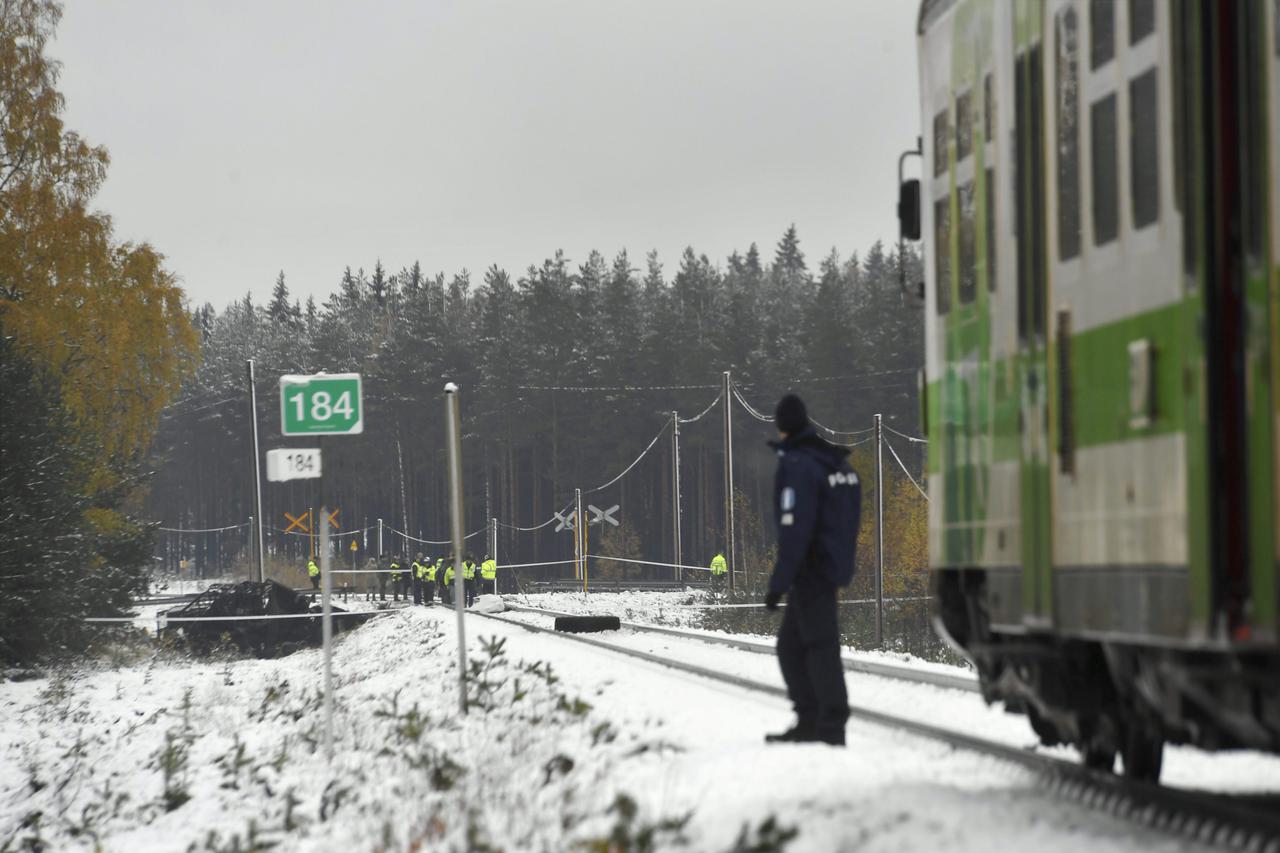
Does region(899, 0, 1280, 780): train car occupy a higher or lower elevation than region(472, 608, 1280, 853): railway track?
higher

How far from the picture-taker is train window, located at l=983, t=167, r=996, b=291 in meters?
7.51

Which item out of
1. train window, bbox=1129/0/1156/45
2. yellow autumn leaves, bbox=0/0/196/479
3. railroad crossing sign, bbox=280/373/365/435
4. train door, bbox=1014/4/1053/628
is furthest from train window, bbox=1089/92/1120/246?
yellow autumn leaves, bbox=0/0/196/479

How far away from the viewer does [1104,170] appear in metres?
6.18

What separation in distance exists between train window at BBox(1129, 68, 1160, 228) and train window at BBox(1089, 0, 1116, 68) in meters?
0.26

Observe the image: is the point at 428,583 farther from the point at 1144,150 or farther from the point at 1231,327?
the point at 1231,327

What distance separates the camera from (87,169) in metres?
33.2

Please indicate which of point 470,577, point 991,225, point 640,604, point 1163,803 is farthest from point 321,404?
point 640,604

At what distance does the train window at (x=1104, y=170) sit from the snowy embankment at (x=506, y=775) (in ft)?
7.15

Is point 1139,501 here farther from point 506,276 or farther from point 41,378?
point 506,276

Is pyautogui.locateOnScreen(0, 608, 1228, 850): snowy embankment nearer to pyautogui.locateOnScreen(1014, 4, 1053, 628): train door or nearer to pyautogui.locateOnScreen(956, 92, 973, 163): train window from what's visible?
pyautogui.locateOnScreen(1014, 4, 1053, 628): train door

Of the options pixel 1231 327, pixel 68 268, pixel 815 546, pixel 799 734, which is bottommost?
pixel 799 734

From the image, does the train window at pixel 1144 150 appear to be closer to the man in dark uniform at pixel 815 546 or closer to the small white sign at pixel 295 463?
the man in dark uniform at pixel 815 546

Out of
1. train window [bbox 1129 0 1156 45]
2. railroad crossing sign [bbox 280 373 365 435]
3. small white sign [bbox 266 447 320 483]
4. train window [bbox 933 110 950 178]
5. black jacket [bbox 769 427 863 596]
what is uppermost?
train window [bbox 933 110 950 178]

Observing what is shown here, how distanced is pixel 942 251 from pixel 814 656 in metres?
2.17
